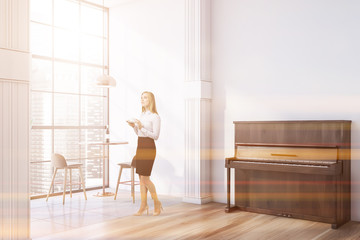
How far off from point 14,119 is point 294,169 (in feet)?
10.9

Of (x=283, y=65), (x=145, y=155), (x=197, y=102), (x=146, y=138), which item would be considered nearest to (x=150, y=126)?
(x=146, y=138)

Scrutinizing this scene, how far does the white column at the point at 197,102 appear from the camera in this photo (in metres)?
6.06

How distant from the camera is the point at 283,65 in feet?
18.0

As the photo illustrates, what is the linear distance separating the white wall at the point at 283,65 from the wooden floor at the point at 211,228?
2.59 feet

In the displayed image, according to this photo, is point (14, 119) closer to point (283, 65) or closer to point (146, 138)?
point (146, 138)

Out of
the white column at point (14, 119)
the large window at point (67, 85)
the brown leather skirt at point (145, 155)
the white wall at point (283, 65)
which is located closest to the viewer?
the white column at point (14, 119)

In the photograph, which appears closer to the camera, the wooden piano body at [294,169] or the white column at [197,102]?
the wooden piano body at [294,169]

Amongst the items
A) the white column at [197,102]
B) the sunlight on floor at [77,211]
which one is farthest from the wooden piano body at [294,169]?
the sunlight on floor at [77,211]

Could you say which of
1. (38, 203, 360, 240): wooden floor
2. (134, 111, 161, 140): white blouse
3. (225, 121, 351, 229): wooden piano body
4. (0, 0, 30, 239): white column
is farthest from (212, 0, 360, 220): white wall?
(0, 0, 30, 239): white column

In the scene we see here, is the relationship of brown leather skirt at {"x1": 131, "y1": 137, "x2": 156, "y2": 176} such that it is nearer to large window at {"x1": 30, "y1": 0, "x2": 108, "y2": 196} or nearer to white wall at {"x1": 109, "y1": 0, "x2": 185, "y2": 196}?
white wall at {"x1": 109, "y1": 0, "x2": 185, "y2": 196}

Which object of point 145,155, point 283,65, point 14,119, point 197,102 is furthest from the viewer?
point 197,102

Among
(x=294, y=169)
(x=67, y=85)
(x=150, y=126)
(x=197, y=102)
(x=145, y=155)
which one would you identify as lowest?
(x=294, y=169)

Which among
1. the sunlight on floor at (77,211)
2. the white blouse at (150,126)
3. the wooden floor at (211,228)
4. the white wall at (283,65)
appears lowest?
the sunlight on floor at (77,211)

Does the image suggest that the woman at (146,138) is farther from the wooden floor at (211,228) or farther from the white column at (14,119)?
the white column at (14,119)
